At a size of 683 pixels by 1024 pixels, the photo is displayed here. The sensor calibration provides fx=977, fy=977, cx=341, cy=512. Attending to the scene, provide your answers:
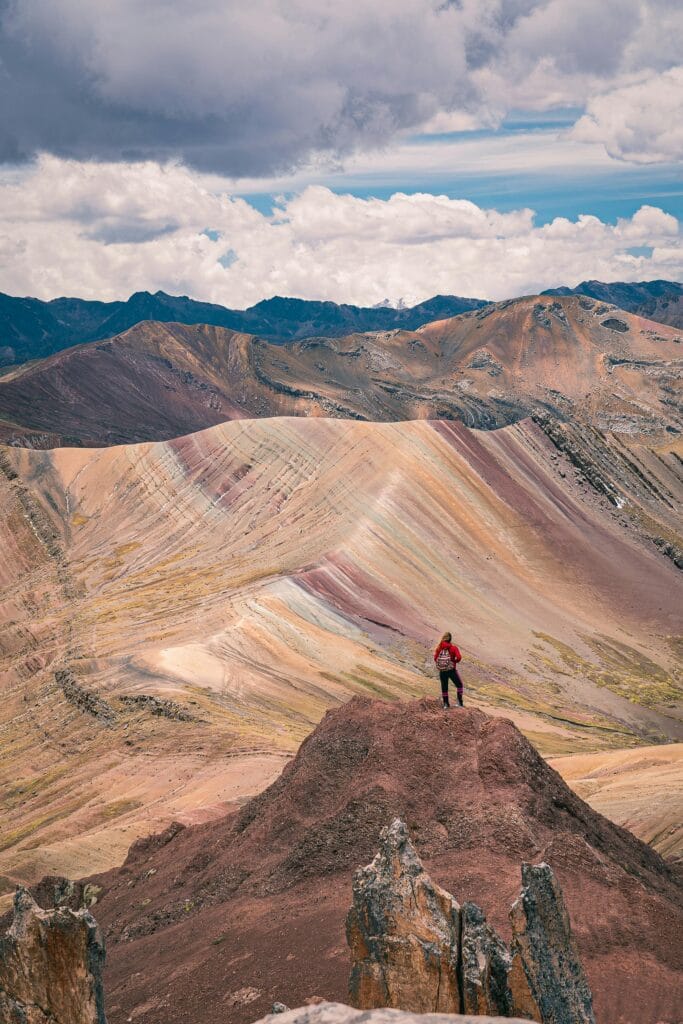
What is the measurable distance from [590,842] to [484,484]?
2741 inches

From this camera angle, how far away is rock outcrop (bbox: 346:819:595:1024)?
13.2 m

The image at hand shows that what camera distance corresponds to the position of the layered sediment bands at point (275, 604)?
148 ft

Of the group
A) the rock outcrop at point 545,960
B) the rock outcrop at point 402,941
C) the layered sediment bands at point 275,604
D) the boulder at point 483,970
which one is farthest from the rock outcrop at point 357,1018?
the layered sediment bands at point 275,604

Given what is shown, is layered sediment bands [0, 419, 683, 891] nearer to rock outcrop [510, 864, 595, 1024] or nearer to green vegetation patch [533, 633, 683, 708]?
green vegetation patch [533, 633, 683, 708]

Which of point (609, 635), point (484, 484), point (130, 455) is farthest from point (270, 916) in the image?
point (130, 455)

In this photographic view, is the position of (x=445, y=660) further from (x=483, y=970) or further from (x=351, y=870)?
(x=483, y=970)

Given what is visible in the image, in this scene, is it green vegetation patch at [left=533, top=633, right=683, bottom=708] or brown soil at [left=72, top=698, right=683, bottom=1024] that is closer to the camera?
brown soil at [left=72, top=698, right=683, bottom=1024]

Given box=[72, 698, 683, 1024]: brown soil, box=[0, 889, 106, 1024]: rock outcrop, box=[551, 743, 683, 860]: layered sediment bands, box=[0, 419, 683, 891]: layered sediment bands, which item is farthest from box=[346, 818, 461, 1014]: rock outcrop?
box=[0, 419, 683, 891]: layered sediment bands

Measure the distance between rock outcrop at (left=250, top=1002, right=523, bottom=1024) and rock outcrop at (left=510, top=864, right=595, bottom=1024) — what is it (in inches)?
174

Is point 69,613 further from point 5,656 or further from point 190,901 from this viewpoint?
point 190,901

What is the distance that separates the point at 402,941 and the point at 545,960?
197 cm

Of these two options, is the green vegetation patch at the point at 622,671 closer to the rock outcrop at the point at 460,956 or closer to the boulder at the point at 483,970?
the rock outcrop at the point at 460,956

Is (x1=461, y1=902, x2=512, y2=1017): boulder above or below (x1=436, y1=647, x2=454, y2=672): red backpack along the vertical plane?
below

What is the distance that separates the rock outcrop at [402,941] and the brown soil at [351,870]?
261cm
